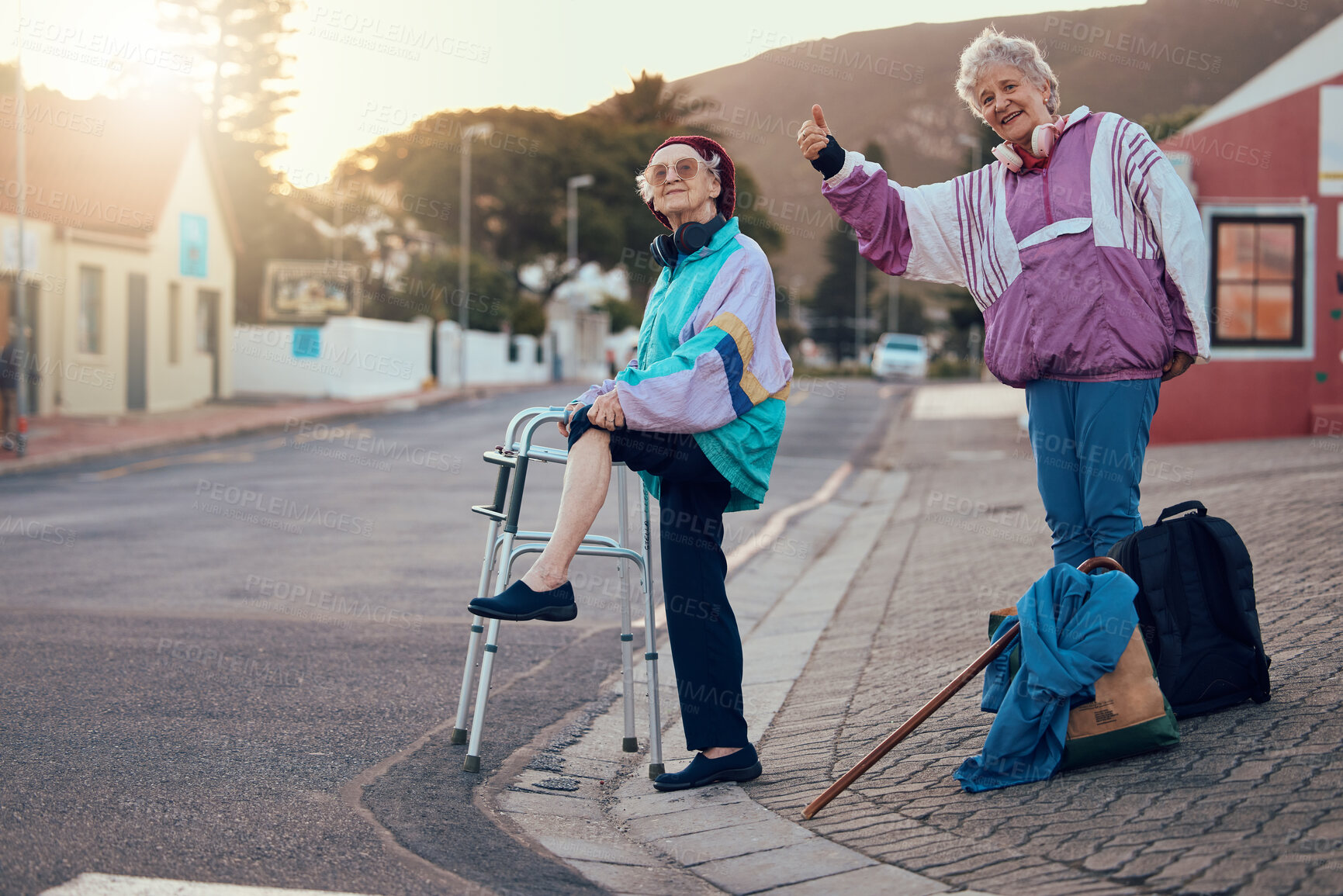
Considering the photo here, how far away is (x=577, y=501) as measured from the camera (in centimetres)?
369

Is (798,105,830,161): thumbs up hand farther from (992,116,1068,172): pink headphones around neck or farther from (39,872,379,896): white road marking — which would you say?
(39,872,379,896): white road marking

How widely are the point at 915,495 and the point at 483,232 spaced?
1996 inches

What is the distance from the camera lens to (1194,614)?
12.2 ft

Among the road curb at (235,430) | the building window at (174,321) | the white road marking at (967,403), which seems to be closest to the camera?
the road curb at (235,430)

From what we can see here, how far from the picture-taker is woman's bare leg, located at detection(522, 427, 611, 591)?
145 inches

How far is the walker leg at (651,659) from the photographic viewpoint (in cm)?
403

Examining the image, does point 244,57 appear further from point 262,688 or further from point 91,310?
point 262,688

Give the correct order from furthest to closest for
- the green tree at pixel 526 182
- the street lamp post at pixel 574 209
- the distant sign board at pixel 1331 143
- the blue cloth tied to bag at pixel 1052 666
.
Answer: the green tree at pixel 526 182 → the street lamp post at pixel 574 209 → the distant sign board at pixel 1331 143 → the blue cloth tied to bag at pixel 1052 666

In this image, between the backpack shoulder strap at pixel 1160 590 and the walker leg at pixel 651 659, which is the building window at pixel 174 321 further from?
the backpack shoulder strap at pixel 1160 590

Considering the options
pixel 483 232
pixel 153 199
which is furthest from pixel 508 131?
pixel 153 199

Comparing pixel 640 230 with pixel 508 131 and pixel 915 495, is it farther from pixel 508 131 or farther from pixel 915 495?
pixel 915 495

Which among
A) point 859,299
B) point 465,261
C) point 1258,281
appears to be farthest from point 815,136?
point 859,299

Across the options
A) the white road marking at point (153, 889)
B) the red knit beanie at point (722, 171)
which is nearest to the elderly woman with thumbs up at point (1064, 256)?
the red knit beanie at point (722, 171)

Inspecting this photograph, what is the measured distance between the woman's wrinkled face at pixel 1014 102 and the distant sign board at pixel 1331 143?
12.9m
